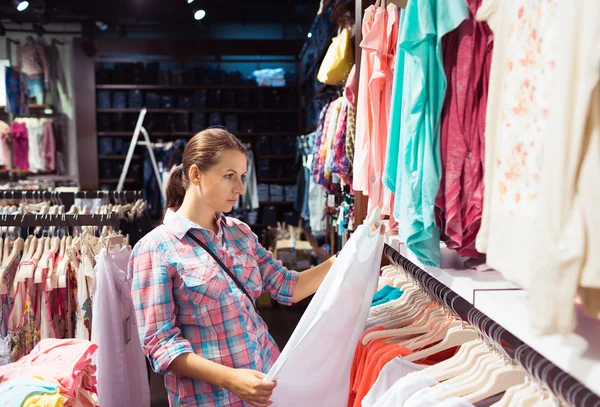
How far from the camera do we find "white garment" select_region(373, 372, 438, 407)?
1.13m

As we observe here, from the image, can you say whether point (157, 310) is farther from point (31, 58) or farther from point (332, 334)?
point (31, 58)

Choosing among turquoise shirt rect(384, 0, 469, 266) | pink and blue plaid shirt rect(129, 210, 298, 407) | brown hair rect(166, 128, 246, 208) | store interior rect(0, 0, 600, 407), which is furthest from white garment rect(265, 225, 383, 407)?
brown hair rect(166, 128, 246, 208)

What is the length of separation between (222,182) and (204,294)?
1.34 ft

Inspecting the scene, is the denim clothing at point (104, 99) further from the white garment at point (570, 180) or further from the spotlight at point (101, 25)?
the white garment at point (570, 180)

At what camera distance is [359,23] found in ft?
7.99

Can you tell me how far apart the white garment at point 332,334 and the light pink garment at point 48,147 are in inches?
282

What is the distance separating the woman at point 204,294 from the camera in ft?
5.18

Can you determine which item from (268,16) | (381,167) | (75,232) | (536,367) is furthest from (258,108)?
(536,367)

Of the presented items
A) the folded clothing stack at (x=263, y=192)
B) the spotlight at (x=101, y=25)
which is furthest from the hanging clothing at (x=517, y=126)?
the spotlight at (x=101, y=25)

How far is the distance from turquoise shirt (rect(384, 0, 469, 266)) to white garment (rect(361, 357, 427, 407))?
1.04 ft

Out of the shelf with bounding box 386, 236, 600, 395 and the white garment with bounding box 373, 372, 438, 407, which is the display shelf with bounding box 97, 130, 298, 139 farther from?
the white garment with bounding box 373, 372, 438, 407

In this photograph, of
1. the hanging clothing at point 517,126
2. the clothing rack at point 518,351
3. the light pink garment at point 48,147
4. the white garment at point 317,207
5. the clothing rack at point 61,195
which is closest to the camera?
the hanging clothing at point 517,126

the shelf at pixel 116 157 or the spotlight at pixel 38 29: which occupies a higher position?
the spotlight at pixel 38 29

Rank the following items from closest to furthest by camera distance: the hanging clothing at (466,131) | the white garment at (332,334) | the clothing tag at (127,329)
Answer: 1. the hanging clothing at (466,131)
2. the white garment at (332,334)
3. the clothing tag at (127,329)
